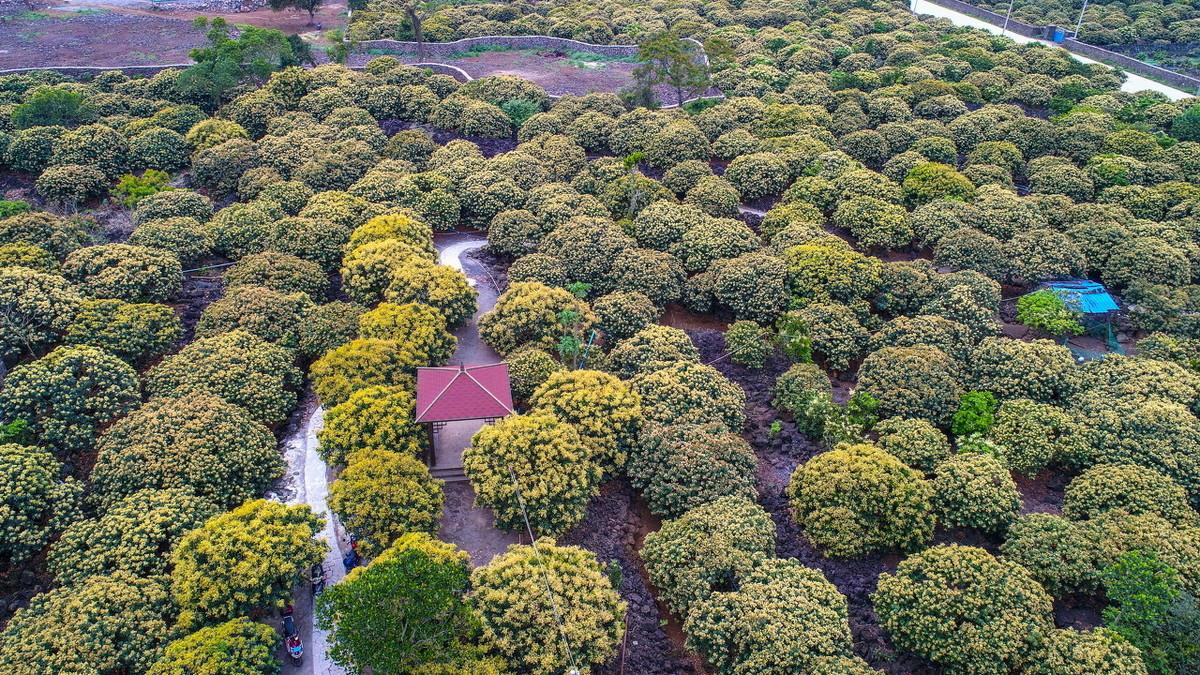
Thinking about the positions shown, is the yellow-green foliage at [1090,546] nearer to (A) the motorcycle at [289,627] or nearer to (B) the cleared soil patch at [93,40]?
(A) the motorcycle at [289,627]

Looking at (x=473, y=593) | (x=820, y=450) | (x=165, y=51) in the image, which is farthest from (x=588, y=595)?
(x=165, y=51)

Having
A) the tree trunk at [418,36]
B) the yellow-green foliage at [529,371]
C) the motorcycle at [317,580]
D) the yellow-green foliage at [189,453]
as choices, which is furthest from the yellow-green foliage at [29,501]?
the tree trunk at [418,36]

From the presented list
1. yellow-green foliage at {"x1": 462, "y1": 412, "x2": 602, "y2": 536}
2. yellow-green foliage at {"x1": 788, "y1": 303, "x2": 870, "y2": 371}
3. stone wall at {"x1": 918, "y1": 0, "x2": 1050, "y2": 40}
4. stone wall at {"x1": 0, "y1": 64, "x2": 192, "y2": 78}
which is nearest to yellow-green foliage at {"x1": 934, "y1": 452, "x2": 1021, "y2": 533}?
yellow-green foliage at {"x1": 788, "y1": 303, "x2": 870, "y2": 371}

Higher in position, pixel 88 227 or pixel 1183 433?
pixel 88 227

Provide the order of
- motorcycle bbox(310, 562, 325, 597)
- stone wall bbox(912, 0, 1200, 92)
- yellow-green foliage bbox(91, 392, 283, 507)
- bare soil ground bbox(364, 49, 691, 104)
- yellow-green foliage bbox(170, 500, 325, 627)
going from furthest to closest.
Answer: stone wall bbox(912, 0, 1200, 92) < bare soil ground bbox(364, 49, 691, 104) < yellow-green foliage bbox(91, 392, 283, 507) < motorcycle bbox(310, 562, 325, 597) < yellow-green foliage bbox(170, 500, 325, 627)

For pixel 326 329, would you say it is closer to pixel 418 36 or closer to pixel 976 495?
pixel 976 495

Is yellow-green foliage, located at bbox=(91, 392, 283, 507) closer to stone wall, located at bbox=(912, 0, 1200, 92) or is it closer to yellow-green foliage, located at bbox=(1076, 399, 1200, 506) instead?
yellow-green foliage, located at bbox=(1076, 399, 1200, 506)

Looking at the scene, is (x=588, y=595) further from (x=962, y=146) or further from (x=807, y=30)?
(x=807, y=30)
